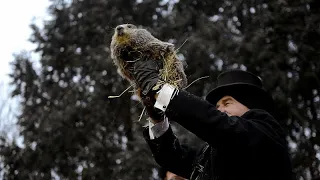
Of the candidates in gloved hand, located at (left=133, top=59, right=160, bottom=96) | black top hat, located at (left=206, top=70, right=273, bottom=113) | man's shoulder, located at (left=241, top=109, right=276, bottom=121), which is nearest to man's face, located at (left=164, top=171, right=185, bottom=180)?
black top hat, located at (left=206, top=70, right=273, bottom=113)

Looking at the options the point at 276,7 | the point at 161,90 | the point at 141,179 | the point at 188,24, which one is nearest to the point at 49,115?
the point at 141,179

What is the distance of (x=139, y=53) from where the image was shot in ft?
8.59

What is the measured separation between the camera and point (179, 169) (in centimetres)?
333

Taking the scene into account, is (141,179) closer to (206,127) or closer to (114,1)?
(114,1)

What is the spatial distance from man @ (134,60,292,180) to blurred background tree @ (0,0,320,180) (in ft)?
15.2

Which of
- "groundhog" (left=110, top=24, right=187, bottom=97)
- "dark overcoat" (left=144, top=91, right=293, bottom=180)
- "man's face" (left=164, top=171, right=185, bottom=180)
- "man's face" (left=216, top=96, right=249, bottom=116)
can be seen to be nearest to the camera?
"dark overcoat" (left=144, top=91, right=293, bottom=180)

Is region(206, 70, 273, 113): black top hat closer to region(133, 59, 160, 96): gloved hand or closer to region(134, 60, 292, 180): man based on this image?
region(134, 60, 292, 180): man

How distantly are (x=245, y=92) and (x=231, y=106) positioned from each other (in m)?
0.16

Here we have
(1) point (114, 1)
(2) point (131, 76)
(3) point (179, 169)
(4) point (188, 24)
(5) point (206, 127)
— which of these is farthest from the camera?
(1) point (114, 1)

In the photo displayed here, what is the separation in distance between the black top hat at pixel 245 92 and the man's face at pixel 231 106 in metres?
0.03

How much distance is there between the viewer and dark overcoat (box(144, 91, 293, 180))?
2.44 metres

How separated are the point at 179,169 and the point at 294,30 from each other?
5.72m

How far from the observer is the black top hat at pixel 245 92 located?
3180 mm

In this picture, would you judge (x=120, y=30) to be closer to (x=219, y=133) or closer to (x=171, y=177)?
(x=219, y=133)
